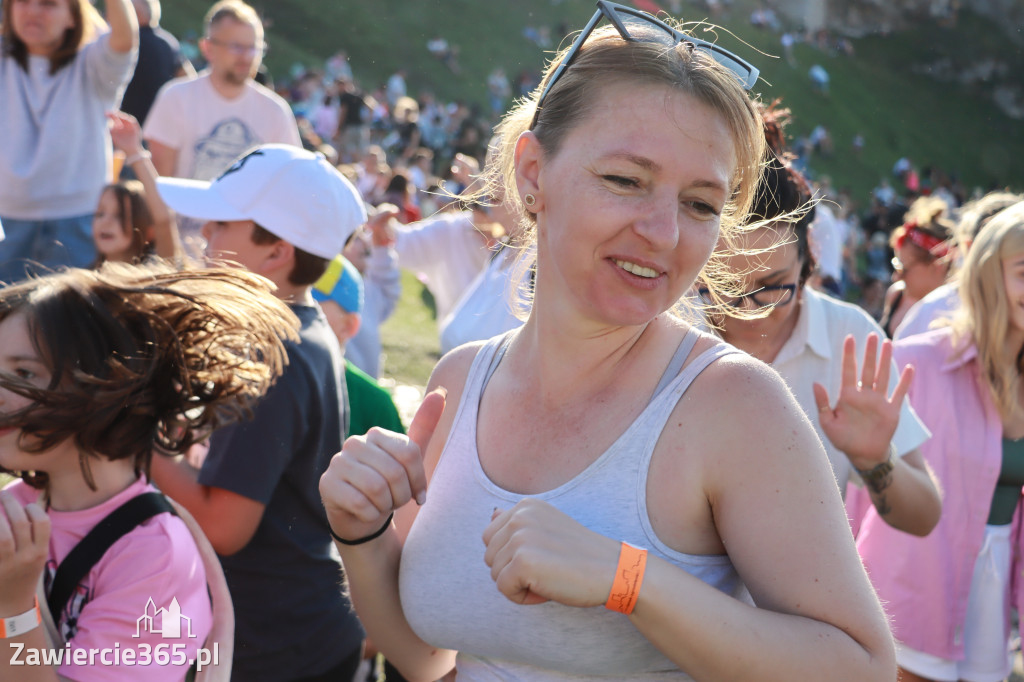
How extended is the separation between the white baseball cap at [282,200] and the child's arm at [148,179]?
189 centimetres

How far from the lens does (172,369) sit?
2322 mm

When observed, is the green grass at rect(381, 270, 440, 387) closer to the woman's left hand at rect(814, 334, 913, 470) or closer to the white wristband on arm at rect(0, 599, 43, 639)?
the woman's left hand at rect(814, 334, 913, 470)

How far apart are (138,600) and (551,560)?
1025mm

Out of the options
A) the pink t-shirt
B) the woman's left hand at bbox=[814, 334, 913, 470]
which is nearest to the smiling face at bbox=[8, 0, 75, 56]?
the pink t-shirt

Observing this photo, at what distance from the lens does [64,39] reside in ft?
16.0

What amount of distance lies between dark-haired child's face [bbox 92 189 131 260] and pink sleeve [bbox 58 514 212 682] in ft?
9.83

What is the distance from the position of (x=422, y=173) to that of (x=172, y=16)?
16974mm

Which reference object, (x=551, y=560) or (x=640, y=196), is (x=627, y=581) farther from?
(x=640, y=196)

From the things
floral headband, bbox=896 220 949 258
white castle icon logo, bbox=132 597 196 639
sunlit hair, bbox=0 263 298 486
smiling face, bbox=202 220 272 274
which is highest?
floral headband, bbox=896 220 949 258

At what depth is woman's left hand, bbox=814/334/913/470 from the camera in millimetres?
2455

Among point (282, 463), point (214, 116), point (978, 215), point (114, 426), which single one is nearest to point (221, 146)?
point (214, 116)

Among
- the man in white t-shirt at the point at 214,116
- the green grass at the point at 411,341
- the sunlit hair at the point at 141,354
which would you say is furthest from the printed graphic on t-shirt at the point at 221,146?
the sunlit hair at the point at 141,354

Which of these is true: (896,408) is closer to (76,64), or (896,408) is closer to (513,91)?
(76,64)

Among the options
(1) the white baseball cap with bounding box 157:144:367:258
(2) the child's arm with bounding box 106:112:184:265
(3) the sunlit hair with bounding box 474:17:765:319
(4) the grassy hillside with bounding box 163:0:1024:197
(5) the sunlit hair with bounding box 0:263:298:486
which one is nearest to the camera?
(3) the sunlit hair with bounding box 474:17:765:319
